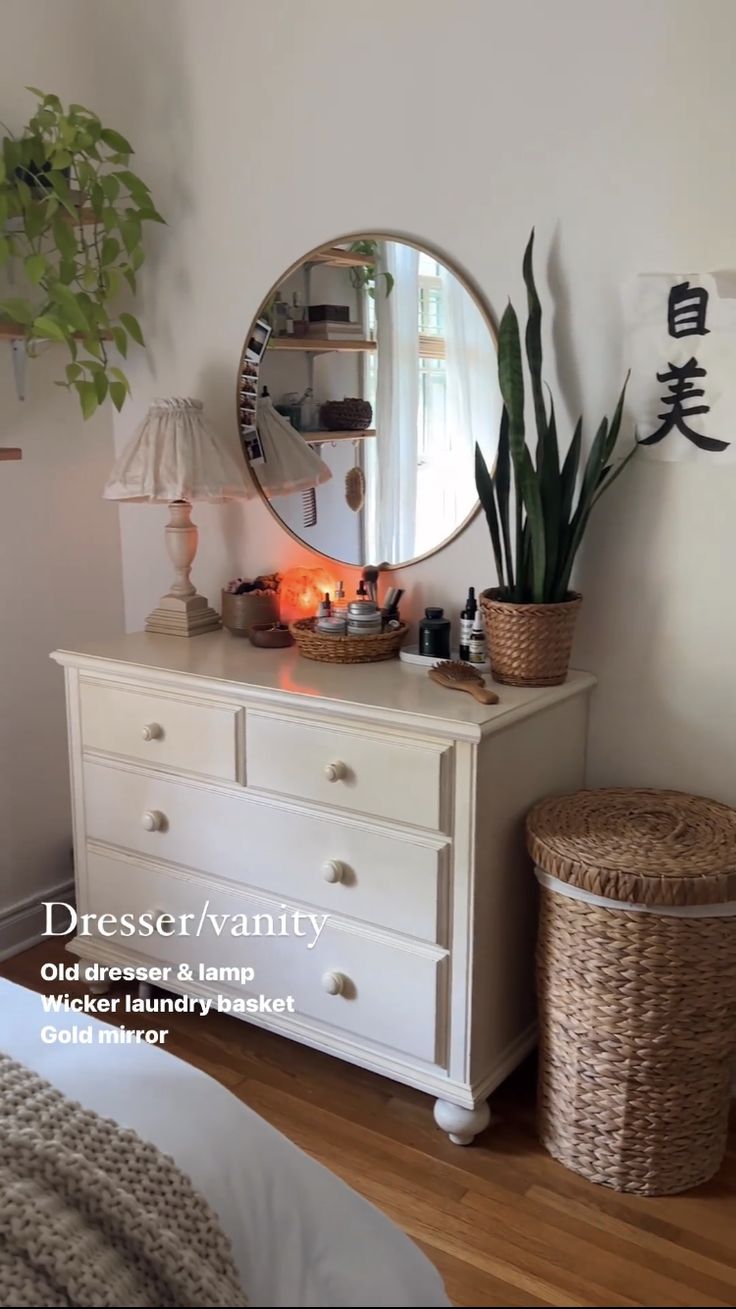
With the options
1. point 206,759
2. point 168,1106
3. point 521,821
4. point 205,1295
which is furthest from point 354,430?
point 205,1295

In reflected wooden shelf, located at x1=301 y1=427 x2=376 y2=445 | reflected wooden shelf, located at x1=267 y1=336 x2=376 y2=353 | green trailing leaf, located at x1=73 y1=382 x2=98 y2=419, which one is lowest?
reflected wooden shelf, located at x1=301 y1=427 x2=376 y2=445

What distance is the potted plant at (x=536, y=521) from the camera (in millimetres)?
1910

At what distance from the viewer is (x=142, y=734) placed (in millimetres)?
2193

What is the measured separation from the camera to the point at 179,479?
2.28 metres

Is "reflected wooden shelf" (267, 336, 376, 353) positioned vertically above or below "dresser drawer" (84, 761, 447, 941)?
above

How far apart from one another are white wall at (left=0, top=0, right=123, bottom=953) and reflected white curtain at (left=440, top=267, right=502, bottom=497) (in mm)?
1029

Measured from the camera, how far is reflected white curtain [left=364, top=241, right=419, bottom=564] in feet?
7.16

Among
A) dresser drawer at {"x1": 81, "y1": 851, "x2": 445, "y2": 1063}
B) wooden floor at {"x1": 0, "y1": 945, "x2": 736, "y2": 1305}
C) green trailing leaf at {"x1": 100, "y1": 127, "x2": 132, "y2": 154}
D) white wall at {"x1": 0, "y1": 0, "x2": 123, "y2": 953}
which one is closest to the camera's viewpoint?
wooden floor at {"x1": 0, "y1": 945, "x2": 736, "y2": 1305}

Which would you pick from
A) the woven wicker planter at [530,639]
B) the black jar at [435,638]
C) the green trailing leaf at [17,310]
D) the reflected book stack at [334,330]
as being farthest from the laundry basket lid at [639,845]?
the green trailing leaf at [17,310]

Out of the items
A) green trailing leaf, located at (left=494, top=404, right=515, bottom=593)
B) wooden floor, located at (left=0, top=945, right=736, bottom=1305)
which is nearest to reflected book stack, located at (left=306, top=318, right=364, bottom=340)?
green trailing leaf, located at (left=494, top=404, right=515, bottom=593)

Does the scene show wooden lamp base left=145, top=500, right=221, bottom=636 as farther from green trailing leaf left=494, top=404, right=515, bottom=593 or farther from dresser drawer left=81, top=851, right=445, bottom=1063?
green trailing leaf left=494, top=404, right=515, bottom=593

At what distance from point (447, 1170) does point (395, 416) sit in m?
1.43

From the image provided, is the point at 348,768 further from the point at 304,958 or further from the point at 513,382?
the point at 513,382

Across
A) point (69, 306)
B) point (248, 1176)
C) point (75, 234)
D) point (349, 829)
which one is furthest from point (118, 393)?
point (248, 1176)
